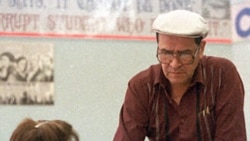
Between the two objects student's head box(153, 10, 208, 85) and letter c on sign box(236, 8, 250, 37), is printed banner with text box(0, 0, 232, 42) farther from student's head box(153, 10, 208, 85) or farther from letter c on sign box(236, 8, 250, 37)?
student's head box(153, 10, 208, 85)

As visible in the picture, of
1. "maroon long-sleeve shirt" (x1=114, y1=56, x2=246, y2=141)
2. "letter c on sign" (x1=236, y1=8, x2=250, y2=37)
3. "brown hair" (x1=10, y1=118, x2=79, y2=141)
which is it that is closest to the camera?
"brown hair" (x1=10, y1=118, x2=79, y2=141)

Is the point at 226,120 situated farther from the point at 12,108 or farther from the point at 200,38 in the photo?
the point at 12,108

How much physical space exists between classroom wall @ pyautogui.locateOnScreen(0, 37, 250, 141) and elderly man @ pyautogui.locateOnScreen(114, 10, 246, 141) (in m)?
1.17

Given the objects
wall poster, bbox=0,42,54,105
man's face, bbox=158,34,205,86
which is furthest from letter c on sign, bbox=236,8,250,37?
man's face, bbox=158,34,205,86

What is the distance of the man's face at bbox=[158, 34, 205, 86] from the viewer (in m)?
1.70

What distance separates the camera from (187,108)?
182 cm

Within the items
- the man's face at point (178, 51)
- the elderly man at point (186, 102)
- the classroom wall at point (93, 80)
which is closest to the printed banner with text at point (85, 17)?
the classroom wall at point (93, 80)

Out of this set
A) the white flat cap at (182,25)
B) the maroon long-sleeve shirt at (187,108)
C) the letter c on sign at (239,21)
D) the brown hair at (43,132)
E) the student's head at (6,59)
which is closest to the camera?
the brown hair at (43,132)

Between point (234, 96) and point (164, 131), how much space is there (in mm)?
234

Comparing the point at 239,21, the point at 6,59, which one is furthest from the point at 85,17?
the point at 239,21

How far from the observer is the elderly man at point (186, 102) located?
1.75 metres

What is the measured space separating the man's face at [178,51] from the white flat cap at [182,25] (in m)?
0.03

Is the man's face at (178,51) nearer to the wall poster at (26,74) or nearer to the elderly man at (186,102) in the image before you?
the elderly man at (186,102)

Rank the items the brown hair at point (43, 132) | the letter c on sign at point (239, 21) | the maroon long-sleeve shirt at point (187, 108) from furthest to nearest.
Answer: the letter c on sign at point (239, 21) → the maroon long-sleeve shirt at point (187, 108) → the brown hair at point (43, 132)
